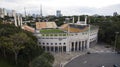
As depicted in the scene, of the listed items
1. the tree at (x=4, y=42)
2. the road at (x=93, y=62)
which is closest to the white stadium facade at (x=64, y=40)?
the road at (x=93, y=62)

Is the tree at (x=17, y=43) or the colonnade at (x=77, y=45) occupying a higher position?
the tree at (x=17, y=43)

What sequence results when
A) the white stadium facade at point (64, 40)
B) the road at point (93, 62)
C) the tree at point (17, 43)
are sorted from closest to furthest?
the tree at point (17, 43), the road at point (93, 62), the white stadium facade at point (64, 40)

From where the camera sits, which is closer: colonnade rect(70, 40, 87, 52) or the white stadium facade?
the white stadium facade

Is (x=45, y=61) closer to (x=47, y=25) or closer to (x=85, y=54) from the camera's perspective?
(x=85, y=54)

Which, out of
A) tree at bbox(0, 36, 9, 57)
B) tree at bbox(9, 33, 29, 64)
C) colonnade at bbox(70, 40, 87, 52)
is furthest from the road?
tree at bbox(0, 36, 9, 57)

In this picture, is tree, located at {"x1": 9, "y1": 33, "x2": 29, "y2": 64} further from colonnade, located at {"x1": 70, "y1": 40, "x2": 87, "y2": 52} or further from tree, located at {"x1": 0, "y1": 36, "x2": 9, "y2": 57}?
colonnade, located at {"x1": 70, "y1": 40, "x2": 87, "y2": 52}

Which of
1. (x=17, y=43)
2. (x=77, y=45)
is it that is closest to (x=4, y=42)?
(x=17, y=43)

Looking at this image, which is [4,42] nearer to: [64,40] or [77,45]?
[64,40]

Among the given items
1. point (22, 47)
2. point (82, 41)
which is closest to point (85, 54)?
point (82, 41)

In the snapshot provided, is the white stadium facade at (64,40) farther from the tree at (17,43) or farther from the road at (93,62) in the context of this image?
the tree at (17,43)

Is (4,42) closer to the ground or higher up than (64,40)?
higher up

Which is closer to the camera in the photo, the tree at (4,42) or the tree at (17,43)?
the tree at (17,43)

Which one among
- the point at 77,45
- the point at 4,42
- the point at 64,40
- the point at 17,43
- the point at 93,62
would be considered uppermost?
the point at 4,42
